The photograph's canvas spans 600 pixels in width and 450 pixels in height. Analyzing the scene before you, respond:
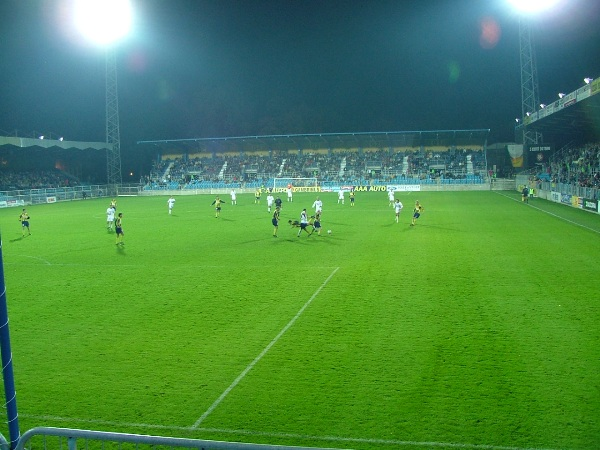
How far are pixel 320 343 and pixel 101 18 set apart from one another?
53270 mm

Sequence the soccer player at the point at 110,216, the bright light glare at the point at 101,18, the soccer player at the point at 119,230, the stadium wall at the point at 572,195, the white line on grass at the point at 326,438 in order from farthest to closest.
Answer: the bright light glare at the point at 101,18 < the stadium wall at the point at 572,195 < the soccer player at the point at 110,216 < the soccer player at the point at 119,230 < the white line on grass at the point at 326,438

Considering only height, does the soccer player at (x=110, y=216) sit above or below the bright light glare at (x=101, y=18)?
below

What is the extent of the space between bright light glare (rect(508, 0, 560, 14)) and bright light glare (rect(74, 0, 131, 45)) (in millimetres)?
36712

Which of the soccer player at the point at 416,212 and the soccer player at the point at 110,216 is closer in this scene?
the soccer player at the point at 416,212

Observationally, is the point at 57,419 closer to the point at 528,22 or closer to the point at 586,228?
the point at 586,228

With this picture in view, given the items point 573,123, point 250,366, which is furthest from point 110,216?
point 573,123

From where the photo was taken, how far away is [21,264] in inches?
875

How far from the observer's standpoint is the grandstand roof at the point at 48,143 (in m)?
62.2

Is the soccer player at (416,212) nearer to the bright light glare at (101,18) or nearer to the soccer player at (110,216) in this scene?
the soccer player at (110,216)

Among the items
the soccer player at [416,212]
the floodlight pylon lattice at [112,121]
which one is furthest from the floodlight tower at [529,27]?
the floodlight pylon lattice at [112,121]

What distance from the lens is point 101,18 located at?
5528 cm

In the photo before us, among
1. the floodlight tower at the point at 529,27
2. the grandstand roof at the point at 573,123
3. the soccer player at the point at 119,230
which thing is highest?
the floodlight tower at the point at 529,27

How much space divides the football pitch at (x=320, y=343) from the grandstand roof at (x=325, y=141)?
198 feet

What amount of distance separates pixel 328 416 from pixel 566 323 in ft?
22.9
